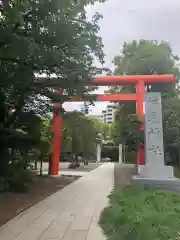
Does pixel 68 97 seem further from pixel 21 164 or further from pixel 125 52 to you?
pixel 125 52

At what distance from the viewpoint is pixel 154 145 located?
1391cm

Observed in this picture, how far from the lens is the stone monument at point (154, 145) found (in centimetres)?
1358

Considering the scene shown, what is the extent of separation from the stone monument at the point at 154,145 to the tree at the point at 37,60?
2.88 m

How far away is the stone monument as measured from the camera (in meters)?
13.6

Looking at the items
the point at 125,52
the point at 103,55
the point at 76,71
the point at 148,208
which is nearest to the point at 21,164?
the point at 76,71

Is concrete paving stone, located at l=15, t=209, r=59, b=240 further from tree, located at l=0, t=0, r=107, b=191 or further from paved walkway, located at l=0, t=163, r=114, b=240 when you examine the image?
tree, located at l=0, t=0, r=107, b=191

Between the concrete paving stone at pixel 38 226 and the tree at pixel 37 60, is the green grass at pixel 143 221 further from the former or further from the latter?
the tree at pixel 37 60

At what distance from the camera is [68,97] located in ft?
46.5

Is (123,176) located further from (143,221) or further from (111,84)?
(143,221)

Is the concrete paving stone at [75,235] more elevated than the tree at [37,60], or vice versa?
the tree at [37,60]

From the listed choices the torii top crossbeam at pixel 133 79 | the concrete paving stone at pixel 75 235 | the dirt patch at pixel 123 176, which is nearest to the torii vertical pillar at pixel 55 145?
the torii top crossbeam at pixel 133 79

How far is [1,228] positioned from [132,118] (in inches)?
677

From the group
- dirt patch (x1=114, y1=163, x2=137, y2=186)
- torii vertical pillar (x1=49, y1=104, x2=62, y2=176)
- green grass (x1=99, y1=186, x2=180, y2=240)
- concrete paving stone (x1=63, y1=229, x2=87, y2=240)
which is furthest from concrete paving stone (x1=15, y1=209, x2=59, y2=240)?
torii vertical pillar (x1=49, y1=104, x2=62, y2=176)

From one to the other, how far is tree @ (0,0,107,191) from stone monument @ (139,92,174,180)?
9.44ft
